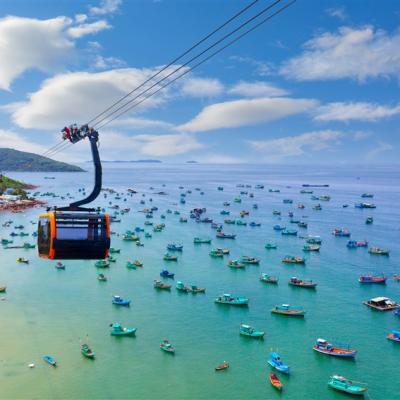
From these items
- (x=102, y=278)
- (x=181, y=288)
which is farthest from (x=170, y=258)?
(x=181, y=288)

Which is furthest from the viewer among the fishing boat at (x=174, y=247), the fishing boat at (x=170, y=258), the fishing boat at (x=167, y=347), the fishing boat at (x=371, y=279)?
the fishing boat at (x=174, y=247)

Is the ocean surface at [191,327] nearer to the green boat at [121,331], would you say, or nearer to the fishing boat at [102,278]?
the green boat at [121,331]

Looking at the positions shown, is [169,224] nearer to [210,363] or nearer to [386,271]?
[386,271]

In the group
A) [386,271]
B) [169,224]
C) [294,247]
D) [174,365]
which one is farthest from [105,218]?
[169,224]

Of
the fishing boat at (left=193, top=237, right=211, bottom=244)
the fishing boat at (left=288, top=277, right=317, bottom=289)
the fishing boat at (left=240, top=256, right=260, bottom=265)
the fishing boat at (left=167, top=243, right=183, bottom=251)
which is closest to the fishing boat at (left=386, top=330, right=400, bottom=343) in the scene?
the fishing boat at (left=288, top=277, right=317, bottom=289)

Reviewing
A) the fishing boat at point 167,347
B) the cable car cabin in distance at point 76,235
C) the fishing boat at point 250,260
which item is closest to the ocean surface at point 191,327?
the fishing boat at point 167,347
